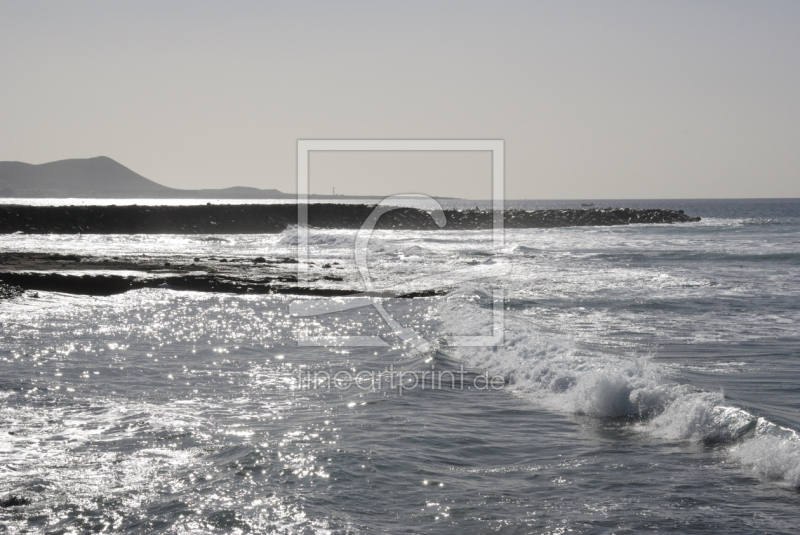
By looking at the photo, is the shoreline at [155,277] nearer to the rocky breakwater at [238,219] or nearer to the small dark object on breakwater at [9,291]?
the small dark object on breakwater at [9,291]

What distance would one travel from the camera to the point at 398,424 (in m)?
8.59

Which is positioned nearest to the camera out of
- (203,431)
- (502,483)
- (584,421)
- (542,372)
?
(502,483)

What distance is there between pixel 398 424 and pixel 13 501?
417 centimetres

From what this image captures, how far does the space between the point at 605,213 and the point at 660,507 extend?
80.3 metres

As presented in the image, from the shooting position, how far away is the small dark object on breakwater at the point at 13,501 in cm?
585

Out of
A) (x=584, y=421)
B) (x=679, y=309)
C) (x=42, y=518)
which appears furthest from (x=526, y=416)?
(x=679, y=309)

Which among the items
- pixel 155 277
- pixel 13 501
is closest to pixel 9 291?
pixel 155 277

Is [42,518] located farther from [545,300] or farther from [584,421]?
[545,300]

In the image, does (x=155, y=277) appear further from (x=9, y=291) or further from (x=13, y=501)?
(x=13, y=501)

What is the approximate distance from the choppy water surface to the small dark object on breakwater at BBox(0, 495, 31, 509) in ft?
0.25

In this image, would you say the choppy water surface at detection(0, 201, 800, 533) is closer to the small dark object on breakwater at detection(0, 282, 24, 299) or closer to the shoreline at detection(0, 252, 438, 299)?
the small dark object on breakwater at detection(0, 282, 24, 299)

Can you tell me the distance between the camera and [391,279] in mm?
27094

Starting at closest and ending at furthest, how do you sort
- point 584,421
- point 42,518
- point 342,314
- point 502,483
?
point 42,518, point 502,483, point 584,421, point 342,314

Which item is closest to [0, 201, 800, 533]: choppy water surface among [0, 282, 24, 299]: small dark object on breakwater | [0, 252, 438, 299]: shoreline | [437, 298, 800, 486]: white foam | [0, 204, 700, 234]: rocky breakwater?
[437, 298, 800, 486]: white foam
